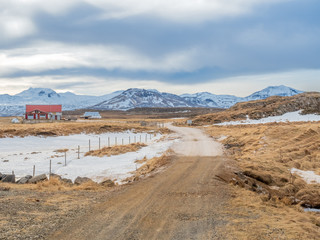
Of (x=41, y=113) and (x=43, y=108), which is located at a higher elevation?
Result: (x=43, y=108)

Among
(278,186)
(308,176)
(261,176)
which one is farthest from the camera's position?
(308,176)

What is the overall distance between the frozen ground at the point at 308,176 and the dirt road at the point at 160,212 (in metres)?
6.46

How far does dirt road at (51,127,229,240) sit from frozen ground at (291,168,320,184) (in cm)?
646

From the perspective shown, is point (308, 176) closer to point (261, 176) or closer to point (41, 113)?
point (261, 176)

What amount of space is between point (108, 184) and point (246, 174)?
8.37 metres

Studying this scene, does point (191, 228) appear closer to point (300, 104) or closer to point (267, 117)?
point (267, 117)

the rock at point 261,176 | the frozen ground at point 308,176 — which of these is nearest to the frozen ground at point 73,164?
the rock at point 261,176

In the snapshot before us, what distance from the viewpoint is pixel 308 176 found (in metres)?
18.2

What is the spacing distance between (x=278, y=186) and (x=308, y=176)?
128 inches

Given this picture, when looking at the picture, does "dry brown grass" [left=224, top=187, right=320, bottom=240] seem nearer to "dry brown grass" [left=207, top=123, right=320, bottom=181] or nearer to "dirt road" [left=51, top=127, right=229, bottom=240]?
"dirt road" [left=51, top=127, right=229, bottom=240]

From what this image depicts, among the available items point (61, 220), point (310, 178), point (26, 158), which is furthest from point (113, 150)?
point (61, 220)

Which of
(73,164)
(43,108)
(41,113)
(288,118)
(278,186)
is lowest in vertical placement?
(73,164)

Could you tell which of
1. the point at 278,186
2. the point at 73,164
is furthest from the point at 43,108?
the point at 278,186

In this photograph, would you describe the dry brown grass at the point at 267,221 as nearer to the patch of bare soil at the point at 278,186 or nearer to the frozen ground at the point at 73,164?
the patch of bare soil at the point at 278,186
